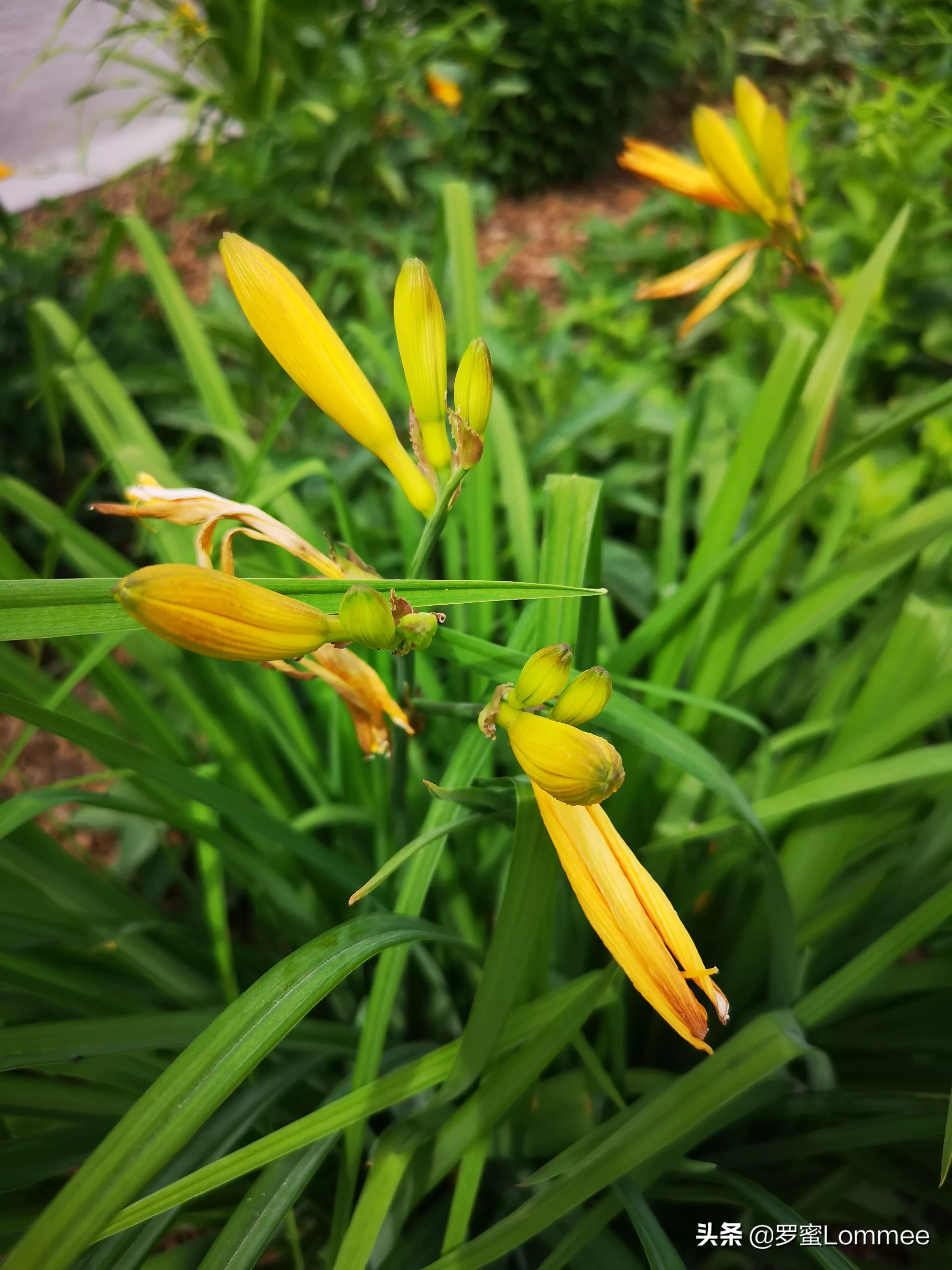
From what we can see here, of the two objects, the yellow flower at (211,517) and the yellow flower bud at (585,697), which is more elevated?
the yellow flower at (211,517)

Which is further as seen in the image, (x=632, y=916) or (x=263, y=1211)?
(x=263, y=1211)

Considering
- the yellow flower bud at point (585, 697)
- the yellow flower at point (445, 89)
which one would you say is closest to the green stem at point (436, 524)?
the yellow flower bud at point (585, 697)

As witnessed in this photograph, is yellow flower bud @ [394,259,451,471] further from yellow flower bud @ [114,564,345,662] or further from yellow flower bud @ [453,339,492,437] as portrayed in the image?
yellow flower bud @ [114,564,345,662]

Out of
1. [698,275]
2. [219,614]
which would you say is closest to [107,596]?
[219,614]

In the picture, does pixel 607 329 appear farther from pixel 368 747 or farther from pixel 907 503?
pixel 368 747

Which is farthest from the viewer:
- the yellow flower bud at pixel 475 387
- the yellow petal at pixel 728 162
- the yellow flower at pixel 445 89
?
the yellow flower at pixel 445 89

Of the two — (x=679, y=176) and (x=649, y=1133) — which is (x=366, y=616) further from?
(x=679, y=176)

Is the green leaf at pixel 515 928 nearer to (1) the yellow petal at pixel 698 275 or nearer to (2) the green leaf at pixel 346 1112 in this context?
(2) the green leaf at pixel 346 1112
